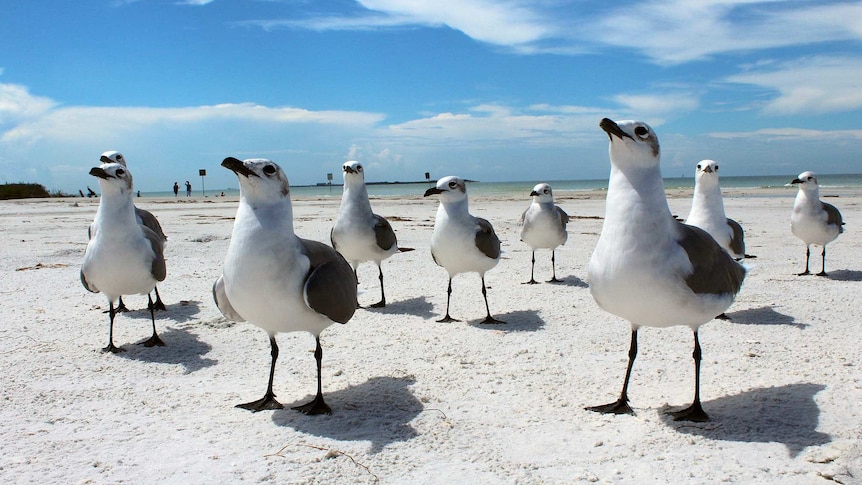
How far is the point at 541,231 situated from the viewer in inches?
395

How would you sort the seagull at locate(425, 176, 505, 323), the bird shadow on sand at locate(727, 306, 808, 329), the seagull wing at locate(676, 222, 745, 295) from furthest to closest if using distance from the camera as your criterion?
1. the seagull at locate(425, 176, 505, 323)
2. the bird shadow on sand at locate(727, 306, 808, 329)
3. the seagull wing at locate(676, 222, 745, 295)

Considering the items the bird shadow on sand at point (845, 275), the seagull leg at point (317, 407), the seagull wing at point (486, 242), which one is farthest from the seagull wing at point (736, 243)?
the seagull leg at point (317, 407)

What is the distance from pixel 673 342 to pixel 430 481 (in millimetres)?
3503

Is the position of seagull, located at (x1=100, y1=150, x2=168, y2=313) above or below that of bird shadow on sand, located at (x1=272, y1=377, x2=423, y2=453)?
above

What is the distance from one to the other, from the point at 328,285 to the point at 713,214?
5493 mm

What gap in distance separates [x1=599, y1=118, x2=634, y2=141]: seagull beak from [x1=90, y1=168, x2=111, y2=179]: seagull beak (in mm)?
4966

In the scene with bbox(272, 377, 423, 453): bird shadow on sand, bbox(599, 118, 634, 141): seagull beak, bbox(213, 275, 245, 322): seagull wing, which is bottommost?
bbox(272, 377, 423, 453): bird shadow on sand

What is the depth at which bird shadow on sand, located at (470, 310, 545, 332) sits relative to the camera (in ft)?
22.1

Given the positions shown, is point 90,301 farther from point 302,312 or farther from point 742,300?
point 742,300

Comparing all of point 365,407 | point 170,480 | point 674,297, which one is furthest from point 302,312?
point 674,297

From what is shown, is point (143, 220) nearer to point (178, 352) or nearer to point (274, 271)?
point (178, 352)

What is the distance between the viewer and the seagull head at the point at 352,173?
8.70 m

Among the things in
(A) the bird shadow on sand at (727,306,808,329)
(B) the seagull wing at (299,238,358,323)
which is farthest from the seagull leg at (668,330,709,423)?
(A) the bird shadow on sand at (727,306,808,329)

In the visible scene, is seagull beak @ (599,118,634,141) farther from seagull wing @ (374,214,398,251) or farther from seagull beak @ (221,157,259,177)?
seagull wing @ (374,214,398,251)
